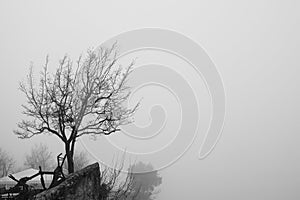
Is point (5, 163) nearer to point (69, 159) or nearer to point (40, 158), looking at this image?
point (40, 158)

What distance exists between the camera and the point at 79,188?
4828 mm

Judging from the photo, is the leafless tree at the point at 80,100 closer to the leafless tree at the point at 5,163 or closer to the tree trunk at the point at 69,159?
the tree trunk at the point at 69,159

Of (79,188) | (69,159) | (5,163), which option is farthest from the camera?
(5,163)

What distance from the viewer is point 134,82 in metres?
14.5

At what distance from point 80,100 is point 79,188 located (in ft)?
16.2

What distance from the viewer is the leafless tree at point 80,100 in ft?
30.1

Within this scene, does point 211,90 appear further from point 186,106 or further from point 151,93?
point 151,93

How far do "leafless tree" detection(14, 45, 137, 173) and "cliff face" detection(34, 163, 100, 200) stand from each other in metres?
3.23

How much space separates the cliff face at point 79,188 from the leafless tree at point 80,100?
3.23m

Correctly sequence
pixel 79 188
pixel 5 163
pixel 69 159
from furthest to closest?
pixel 5 163
pixel 69 159
pixel 79 188

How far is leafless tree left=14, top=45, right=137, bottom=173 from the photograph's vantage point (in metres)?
9.19

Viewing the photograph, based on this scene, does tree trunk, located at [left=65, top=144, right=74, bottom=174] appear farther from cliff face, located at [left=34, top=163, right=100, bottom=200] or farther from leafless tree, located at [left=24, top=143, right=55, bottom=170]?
leafless tree, located at [left=24, top=143, right=55, bottom=170]

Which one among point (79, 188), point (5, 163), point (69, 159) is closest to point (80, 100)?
point (69, 159)

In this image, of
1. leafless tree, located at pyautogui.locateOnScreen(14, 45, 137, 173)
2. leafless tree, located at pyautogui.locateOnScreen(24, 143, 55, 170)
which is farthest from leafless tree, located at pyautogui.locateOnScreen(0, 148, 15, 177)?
leafless tree, located at pyautogui.locateOnScreen(14, 45, 137, 173)
